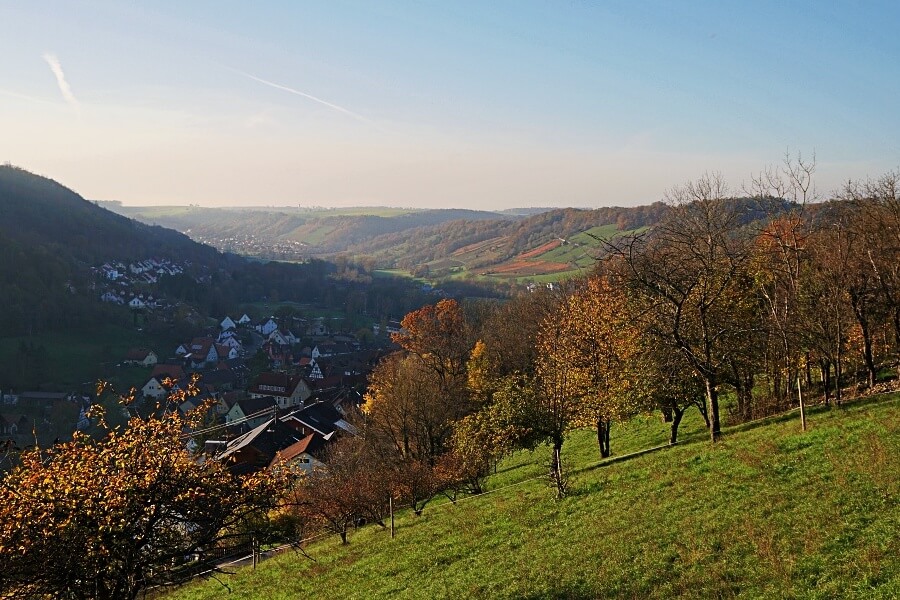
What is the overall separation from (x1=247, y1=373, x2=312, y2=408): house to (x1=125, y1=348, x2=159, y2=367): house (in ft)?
90.7

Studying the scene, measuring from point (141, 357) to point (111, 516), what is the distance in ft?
415

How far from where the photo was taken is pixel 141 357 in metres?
124

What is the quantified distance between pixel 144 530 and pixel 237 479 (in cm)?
192

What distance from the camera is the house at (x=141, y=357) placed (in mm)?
122281

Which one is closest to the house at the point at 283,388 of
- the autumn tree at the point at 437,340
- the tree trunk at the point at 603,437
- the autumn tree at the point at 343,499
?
the autumn tree at the point at 437,340

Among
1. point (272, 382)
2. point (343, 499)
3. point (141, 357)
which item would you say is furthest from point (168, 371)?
point (343, 499)

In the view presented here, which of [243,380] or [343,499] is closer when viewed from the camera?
A: [343,499]

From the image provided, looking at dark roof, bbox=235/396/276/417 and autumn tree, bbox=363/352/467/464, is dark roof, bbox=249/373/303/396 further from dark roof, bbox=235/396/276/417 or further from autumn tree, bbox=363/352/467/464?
autumn tree, bbox=363/352/467/464

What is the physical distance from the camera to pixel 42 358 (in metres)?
110

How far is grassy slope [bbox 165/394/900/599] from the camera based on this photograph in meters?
12.6

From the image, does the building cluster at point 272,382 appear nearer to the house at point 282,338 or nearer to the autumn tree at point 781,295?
the house at point 282,338

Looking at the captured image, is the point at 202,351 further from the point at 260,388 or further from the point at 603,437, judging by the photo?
the point at 603,437

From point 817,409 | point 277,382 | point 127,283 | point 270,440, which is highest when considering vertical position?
point 127,283

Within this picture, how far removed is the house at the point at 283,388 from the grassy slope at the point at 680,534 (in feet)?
266
